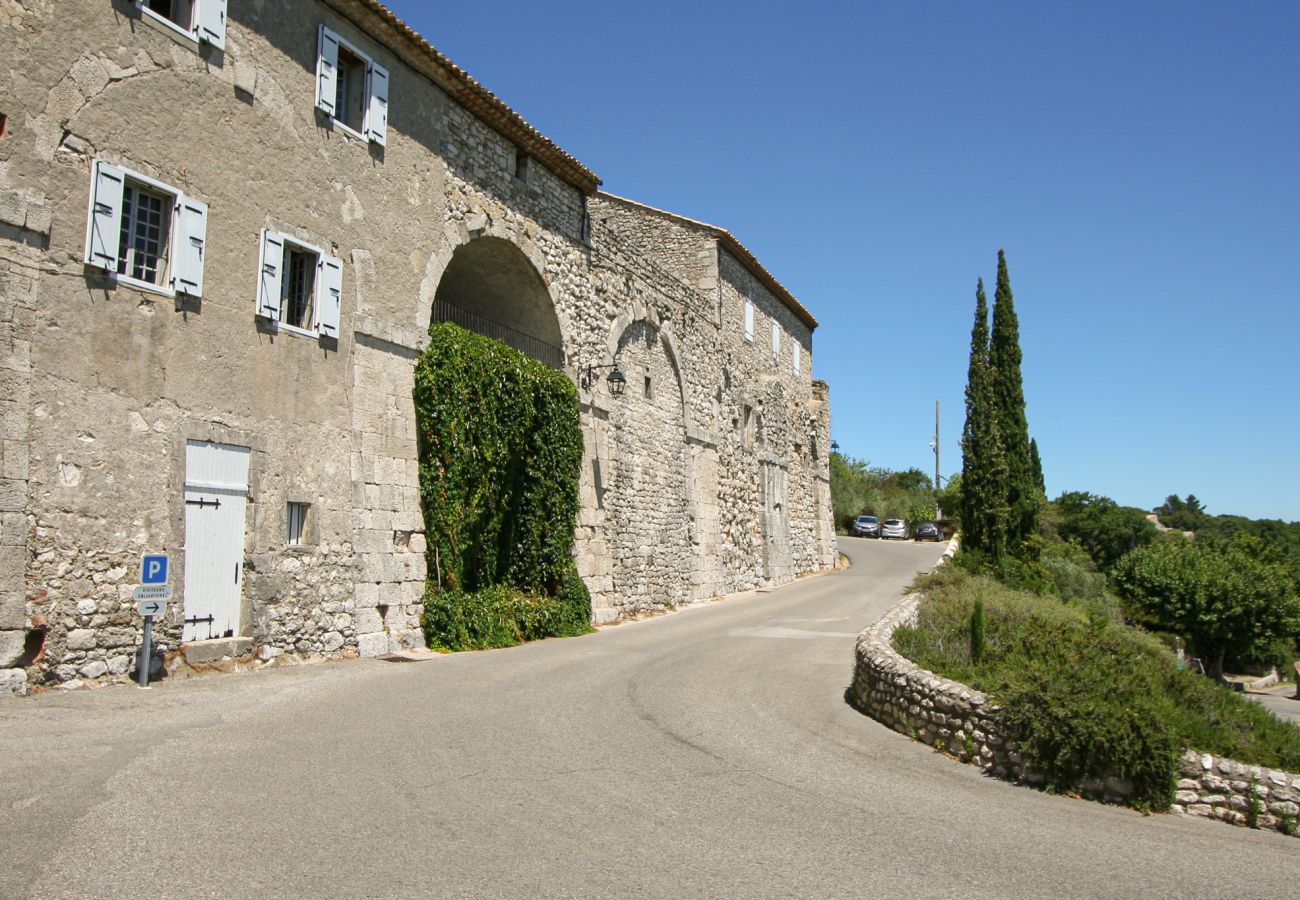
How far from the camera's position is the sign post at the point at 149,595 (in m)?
9.05

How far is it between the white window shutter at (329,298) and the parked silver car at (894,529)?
4422 centimetres

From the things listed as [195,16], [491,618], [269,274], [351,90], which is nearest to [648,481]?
[491,618]

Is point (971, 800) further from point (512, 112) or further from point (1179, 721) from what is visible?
point (512, 112)

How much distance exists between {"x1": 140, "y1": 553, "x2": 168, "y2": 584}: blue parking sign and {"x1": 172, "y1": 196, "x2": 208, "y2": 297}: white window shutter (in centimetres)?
292

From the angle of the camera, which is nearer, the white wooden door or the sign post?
the sign post

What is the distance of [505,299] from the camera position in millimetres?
17234

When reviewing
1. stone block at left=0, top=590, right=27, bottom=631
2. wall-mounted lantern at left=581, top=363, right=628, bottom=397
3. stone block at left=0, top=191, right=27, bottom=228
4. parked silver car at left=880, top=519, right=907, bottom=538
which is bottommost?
→ stone block at left=0, top=590, right=27, bottom=631

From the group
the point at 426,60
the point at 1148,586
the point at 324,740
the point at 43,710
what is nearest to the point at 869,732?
the point at 324,740

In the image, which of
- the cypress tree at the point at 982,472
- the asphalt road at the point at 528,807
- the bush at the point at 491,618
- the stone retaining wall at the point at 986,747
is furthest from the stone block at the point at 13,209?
the cypress tree at the point at 982,472

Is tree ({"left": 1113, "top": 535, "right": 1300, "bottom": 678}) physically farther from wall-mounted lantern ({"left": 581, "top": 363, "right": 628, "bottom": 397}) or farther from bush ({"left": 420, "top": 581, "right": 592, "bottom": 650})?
bush ({"left": 420, "top": 581, "right": 592, "bottom": 650})

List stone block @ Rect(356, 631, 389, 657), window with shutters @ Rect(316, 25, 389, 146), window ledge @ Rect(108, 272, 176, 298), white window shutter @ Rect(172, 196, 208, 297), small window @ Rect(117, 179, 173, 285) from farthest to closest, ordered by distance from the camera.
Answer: window with shutters @ Rect(316, 25, 389, 146)
stone block @ Rect(356, 631, 389, 657)
white window shutter @ Rect(172, 196, 208, 297)
small window @ Rect(117, 179, 173, 285)
window ledge @ Rect(108, 272, 176, 298)

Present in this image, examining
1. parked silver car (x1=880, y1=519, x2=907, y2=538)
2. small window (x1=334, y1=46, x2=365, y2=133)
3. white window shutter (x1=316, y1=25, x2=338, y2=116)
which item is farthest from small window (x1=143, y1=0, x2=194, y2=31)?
parked silver car (x1=880, y1=519, x2=907, y2=538)

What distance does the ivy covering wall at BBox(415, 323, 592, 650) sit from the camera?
13445 millimetres

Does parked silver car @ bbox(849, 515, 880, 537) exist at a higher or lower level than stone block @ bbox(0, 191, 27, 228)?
lower
